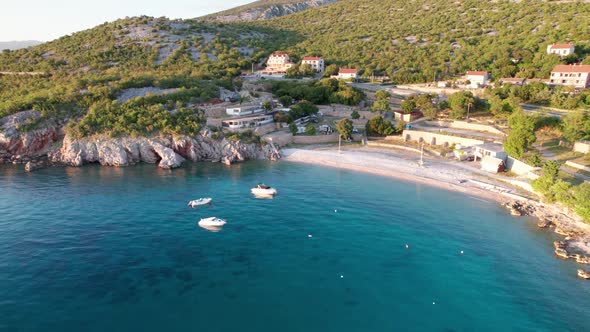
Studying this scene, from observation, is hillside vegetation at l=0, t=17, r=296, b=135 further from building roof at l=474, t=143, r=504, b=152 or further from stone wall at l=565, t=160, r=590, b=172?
stone wall at l=565, t=160, r=590, b=172

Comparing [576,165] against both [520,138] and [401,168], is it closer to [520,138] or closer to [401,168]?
[520,138]

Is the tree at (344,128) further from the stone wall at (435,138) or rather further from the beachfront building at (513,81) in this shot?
the beachfront building at (513,81)

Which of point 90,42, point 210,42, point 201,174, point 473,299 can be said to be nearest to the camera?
point 473,299

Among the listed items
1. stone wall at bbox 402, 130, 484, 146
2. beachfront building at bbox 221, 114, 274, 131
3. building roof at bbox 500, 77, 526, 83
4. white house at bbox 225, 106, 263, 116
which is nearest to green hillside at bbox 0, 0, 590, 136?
building roof at bbox 500, 77, 526, 83

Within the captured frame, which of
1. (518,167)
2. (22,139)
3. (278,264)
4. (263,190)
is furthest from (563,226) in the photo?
(22,139)

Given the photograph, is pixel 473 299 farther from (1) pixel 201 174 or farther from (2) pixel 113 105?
(2) pixel 113 105

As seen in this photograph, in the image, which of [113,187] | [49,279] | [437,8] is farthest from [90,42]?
[437,8]
